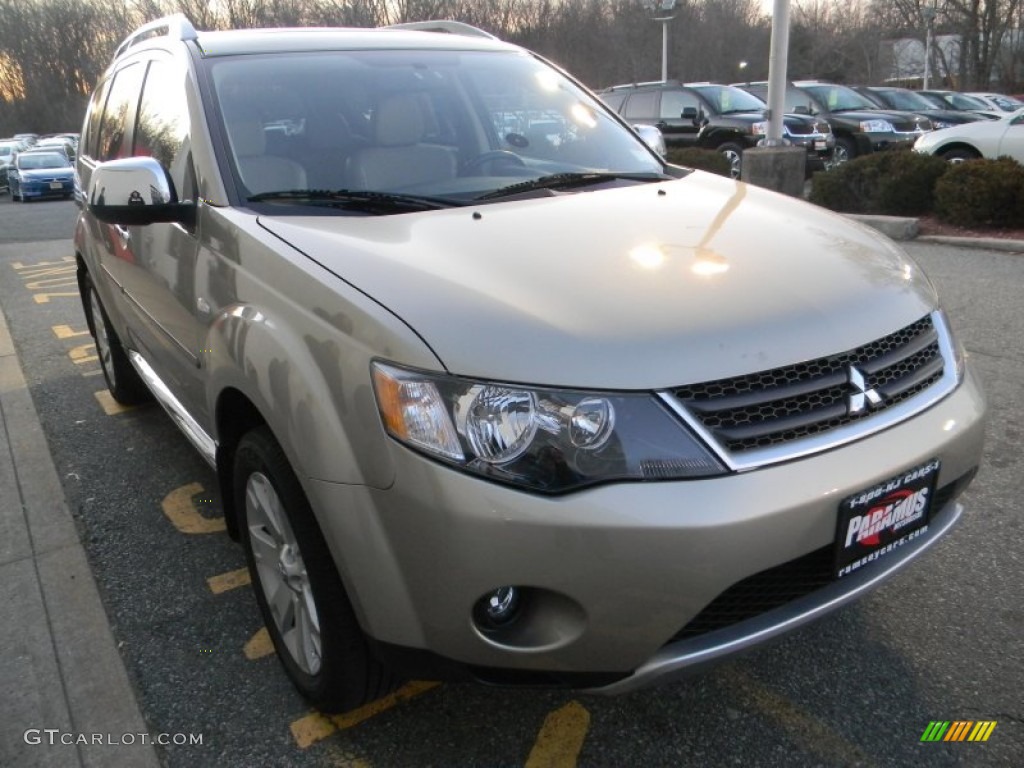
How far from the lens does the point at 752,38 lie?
5491 cm

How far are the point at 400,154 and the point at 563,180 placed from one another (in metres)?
0.55

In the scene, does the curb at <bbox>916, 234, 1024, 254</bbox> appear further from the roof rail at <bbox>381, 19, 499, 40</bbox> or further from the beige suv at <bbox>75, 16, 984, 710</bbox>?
the beige suv at <bbox>75, 16, 984, 710</bbox>

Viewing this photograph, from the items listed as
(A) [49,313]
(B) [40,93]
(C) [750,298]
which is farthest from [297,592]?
(B) [40,93]

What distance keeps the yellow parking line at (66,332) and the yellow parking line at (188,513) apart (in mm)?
3603

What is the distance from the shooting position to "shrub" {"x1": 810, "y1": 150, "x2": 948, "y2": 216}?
30.1 ft

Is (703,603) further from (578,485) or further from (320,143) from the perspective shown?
(320,143)

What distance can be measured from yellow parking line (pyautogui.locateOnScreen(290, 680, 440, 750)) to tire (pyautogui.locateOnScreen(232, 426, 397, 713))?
0.08m

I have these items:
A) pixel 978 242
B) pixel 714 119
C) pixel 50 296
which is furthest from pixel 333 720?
pixel 714 119

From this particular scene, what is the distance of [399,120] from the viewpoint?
9.67ft

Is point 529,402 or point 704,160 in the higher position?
point 529,402

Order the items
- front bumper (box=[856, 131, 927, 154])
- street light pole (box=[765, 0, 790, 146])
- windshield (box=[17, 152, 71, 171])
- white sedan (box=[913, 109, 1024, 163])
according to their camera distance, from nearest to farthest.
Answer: street light pole (box=[765, 0, 790, 146])
white sedan (box=[913, 109, 1024, 163])
front bumper (box=[856, 131, 927, 154])
windshield (box=[17, 152, 71, 171])

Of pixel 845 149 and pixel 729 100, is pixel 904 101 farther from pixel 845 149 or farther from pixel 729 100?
pixel 729 100

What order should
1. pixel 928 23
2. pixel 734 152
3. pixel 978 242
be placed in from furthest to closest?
pixel 928 23 → pixel 734 152 → pixel 978 242

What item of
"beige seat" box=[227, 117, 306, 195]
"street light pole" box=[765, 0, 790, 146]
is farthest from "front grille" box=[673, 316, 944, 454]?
"street light pole" box=[765, 0, 790, 146]
